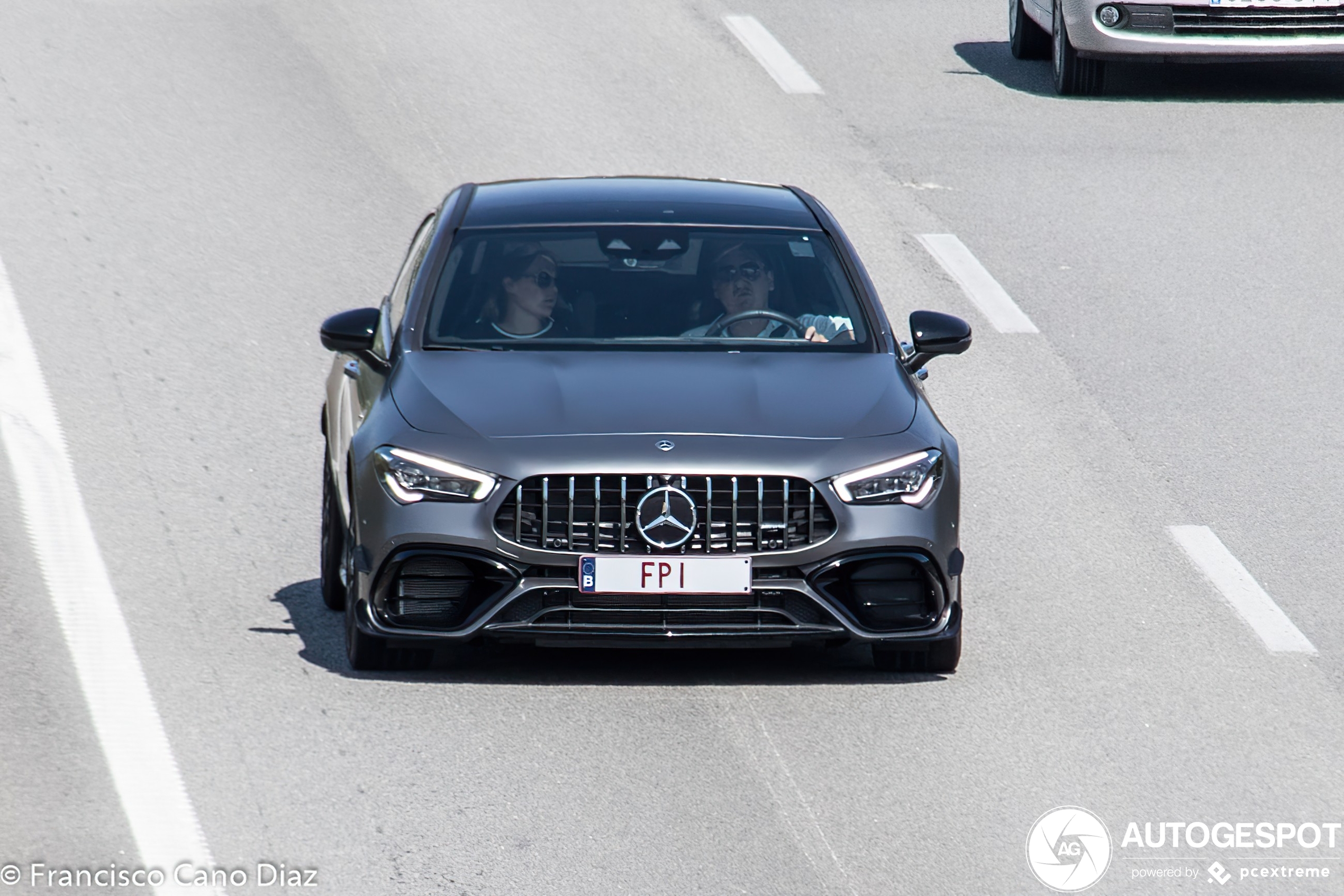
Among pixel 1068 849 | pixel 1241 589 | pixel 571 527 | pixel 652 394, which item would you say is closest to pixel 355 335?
pixel 652 394

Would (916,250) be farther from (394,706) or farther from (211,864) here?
(211,864)

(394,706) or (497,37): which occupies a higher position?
(394,706)

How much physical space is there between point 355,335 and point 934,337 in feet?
6.69

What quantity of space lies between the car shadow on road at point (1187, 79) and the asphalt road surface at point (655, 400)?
76 mm

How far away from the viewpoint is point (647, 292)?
334 inches

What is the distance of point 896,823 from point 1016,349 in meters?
6.45

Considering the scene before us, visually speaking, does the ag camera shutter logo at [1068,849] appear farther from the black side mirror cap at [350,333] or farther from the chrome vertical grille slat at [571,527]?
the black side mirror cap at [350,333]

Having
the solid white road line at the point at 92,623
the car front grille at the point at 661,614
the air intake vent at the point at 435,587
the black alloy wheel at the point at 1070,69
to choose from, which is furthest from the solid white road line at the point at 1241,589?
the black alloy wheel at the point at 1070,69

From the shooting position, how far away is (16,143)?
15.6 m

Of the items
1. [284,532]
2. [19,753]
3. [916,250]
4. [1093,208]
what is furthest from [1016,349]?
[19,753]

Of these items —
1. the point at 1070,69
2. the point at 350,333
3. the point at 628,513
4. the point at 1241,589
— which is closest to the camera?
the point at 628,513

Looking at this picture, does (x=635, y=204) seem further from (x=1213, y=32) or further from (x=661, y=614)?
(x=1213, y=32)

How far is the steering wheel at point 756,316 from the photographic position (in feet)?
27.5

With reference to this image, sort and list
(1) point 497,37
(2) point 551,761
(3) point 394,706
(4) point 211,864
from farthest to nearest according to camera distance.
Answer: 1. (1) point 497,37
2. (3) point 394,706
3. (2) point 551,761
4. (4) point 211,864
